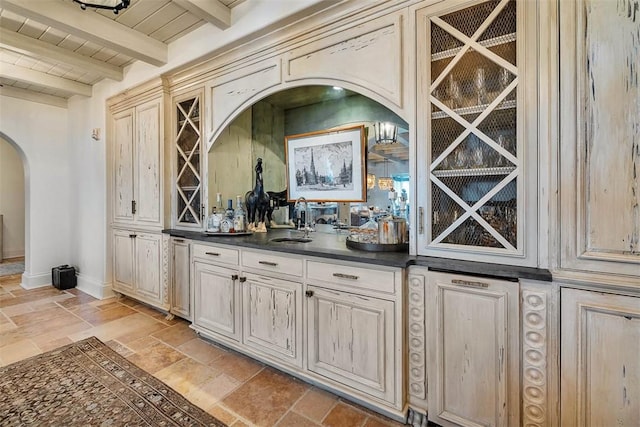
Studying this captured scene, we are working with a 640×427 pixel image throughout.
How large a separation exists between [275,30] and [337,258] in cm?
173

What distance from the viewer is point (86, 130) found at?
4027 mm

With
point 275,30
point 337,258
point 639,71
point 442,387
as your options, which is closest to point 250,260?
point 337,258

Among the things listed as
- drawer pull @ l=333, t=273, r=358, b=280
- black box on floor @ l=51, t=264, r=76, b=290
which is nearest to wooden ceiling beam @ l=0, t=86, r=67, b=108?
black box on floor @ l=51, t=264, r=76, b=290

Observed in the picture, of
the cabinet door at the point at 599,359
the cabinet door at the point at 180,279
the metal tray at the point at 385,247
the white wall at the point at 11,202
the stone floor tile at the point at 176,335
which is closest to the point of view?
the cabinet door at the point at 599,359

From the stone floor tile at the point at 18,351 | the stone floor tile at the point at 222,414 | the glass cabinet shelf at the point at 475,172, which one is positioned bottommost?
the stone floor tile at the point at 222,414

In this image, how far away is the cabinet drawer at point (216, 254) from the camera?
232 centimetres

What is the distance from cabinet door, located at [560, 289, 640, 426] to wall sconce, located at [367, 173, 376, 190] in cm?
143

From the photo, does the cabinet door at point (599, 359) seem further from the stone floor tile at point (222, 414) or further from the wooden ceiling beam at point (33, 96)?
the wooden ceiling beam at point (33, 96)

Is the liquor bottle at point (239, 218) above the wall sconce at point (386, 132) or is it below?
below

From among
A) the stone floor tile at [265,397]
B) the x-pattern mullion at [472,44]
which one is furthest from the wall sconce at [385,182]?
the stone floor tile at [265,397]

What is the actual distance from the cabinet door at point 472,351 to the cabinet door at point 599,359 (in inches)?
7.6

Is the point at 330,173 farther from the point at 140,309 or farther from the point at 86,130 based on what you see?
the point at 86,130

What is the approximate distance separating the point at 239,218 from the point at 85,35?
6.39 ft

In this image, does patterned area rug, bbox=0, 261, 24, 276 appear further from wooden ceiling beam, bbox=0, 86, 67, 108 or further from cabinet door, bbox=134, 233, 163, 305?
cabinet door, bbox=134, 233, 163, 305
